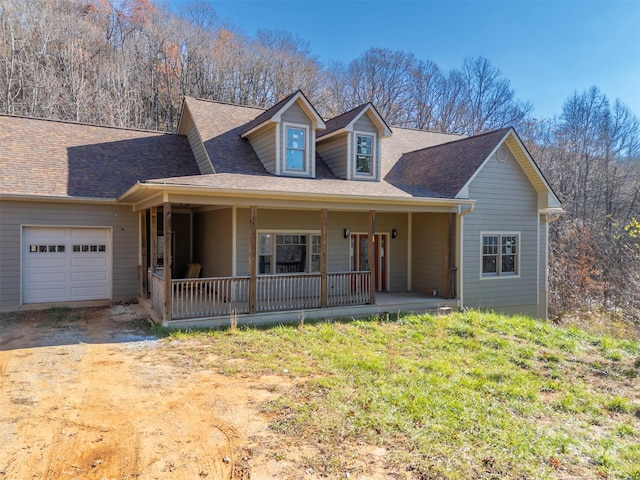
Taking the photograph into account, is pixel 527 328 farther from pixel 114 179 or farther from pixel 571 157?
pixel 571 157

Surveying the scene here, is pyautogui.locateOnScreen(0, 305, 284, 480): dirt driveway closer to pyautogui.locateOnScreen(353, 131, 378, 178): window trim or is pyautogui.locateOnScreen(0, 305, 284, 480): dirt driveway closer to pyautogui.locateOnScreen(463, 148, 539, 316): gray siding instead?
pyautogui.locateOnScreen(353, 131, 378, 178): window trim

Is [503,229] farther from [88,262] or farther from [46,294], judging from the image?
[46,294]

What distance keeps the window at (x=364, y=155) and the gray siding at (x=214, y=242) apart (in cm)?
447

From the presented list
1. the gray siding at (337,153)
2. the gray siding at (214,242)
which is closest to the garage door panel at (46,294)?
the gray siding at (214,242)

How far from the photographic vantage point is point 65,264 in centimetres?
1201

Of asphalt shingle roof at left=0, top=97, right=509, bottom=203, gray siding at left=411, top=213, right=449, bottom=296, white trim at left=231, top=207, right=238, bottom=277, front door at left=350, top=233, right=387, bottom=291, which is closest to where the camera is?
white trim at left=231, top=207, right=238, bottom=277

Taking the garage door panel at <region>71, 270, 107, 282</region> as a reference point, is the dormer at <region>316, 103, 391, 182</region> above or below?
above

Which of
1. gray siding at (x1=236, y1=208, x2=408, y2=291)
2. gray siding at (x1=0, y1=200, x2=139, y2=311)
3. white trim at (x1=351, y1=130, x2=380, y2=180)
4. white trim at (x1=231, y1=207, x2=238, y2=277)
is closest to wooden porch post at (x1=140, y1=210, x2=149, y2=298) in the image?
gray siding at (x1=0, y1=200, x2=139, y2=311)

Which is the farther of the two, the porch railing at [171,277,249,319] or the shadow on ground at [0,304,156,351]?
the porch railing at [171,277,249,319]

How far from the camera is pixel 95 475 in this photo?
382cm

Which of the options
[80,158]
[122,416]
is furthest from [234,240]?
[122,416]

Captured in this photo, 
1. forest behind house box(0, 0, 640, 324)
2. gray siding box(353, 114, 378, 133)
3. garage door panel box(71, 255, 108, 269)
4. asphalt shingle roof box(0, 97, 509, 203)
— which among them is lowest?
garage door panel box(71, 255, 108, 269)

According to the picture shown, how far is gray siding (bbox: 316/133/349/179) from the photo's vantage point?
13.5 meters

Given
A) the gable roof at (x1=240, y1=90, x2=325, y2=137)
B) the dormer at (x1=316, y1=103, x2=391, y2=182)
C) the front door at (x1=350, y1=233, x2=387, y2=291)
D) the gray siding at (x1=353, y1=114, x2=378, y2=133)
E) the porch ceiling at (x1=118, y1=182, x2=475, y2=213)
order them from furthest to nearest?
the front door at (x1=350, y1=233, x2=387, y2=291) < the gray siding at (x1=353, y1=114, x2=378, y2=133) < the dormer at (x1=316, y1=103, x2=391, y2=182) < the gable roof at (x1=240, y1=90, x2=325, y2=137) < the porch ceiling at (x1=118, y1=182, x2=475, y2=213)
